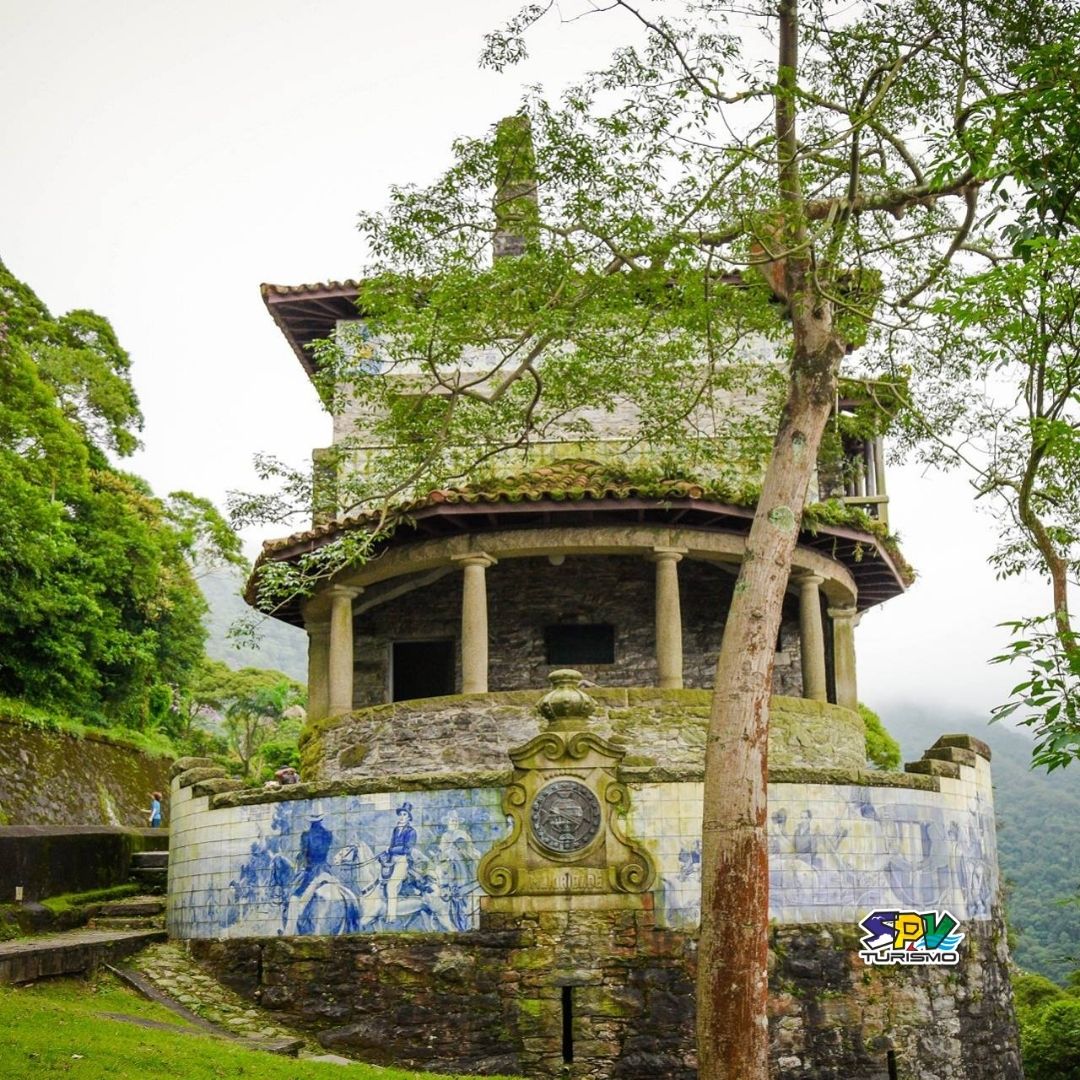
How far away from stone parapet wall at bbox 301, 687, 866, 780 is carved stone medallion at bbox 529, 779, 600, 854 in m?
2.25

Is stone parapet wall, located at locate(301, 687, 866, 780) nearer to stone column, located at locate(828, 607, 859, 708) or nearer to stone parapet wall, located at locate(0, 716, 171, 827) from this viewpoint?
stone column, located at locate(828, 607, 859, 708)

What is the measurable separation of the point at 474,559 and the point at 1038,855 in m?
42.9

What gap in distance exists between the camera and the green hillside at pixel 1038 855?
3600cm

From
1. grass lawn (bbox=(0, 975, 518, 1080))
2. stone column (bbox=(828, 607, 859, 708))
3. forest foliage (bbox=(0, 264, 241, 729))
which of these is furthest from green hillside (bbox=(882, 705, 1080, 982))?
forest foliage (bbox=(0, 264, 241, 729))

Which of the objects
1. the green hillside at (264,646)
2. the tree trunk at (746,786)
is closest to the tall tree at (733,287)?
the tree trunk at (746,786)

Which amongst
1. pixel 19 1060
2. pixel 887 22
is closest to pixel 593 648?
pixel 887 22

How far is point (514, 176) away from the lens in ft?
41.0

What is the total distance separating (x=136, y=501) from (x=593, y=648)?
45.8 ft

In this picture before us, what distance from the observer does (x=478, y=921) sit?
38.6ft

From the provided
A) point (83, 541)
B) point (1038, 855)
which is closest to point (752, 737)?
point (83, 541)

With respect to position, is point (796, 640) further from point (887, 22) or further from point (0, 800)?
point (0, 800)

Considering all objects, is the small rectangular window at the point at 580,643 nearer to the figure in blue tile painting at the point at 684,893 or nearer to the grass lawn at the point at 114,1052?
the figure in blue tile painting at the point at 684,893

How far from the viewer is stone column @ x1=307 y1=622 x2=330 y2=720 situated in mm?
17125

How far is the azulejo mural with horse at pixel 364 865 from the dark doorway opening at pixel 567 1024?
3.28 feet
